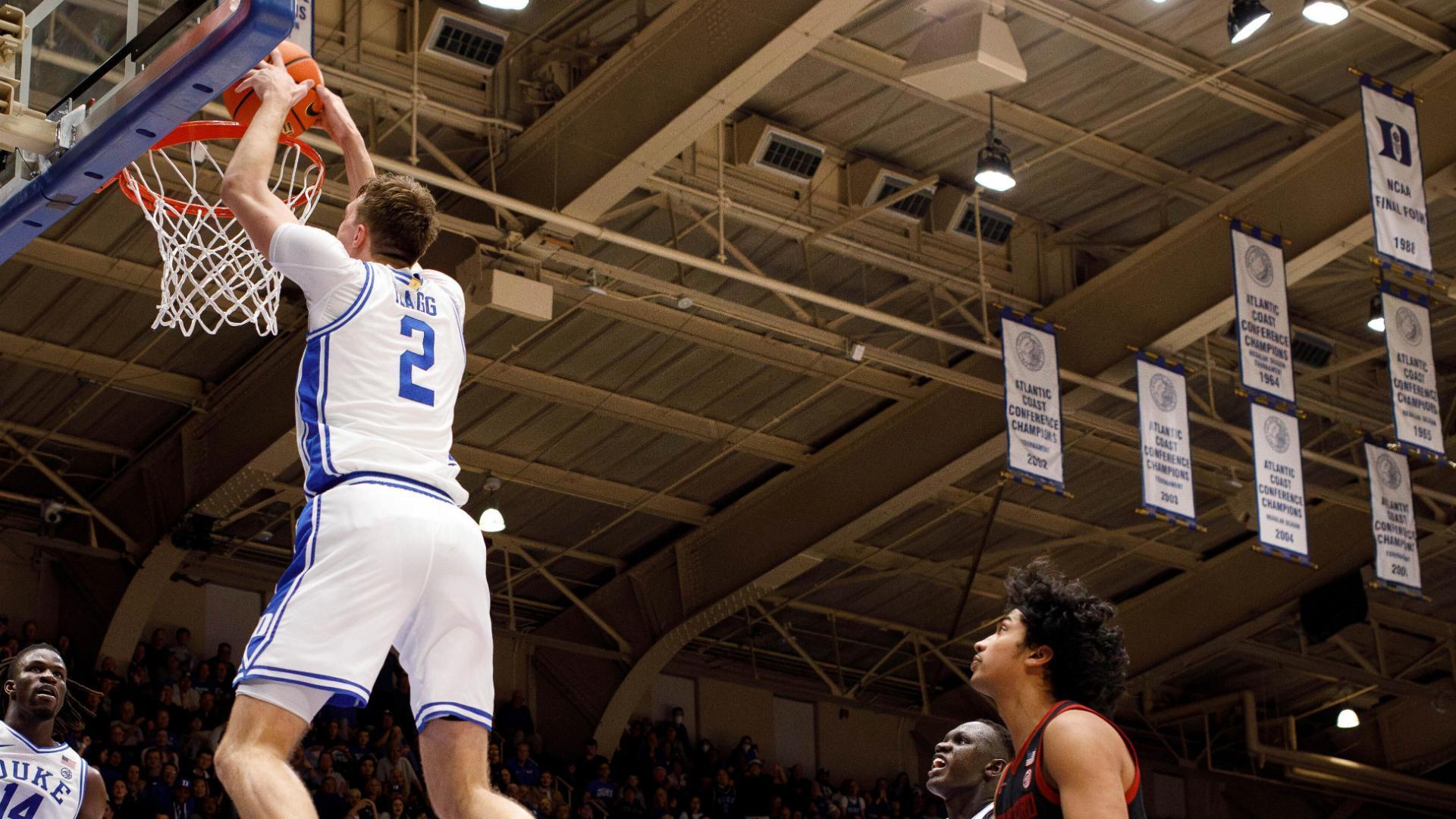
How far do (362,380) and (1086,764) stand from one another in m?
2.26

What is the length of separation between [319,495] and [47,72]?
2.48 metres

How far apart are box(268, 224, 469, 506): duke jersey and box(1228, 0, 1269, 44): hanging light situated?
38.4 feet

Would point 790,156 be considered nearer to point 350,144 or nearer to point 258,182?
point 350,144

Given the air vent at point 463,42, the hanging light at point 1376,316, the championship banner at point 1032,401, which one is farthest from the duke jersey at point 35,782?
the hanging light at point 1376,316

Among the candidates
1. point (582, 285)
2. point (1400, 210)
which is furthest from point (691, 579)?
point (1400, 210)

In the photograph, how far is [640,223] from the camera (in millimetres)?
19312

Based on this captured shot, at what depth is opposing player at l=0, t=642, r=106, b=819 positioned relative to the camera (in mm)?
7516

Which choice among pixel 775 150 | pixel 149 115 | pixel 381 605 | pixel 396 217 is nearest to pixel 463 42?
pixel 775 150

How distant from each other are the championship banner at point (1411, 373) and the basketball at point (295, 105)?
13.3 meters

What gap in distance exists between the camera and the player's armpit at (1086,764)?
4402 mm

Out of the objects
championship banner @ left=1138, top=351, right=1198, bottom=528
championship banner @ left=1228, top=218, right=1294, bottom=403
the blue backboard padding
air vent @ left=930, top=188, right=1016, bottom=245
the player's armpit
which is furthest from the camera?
air vent @ left=930, top=188, right=1016, bottom=245

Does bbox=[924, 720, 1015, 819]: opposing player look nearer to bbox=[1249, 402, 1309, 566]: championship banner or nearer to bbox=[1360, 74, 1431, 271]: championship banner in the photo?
bbox=[1360, 74, 1431, 271]: championship banner

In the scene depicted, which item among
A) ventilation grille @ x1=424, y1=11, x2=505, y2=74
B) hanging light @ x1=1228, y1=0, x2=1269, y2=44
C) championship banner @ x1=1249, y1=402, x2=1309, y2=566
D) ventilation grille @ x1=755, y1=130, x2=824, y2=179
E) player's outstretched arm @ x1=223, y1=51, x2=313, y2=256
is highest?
ventilation grille @ x1=755, y1=130, x2=824, y2=179

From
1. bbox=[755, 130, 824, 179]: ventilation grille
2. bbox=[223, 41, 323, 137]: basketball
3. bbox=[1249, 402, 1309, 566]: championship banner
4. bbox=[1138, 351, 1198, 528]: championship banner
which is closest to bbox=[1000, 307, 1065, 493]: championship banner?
bbox=[1138, 351, 1198, 528]: championship banner
